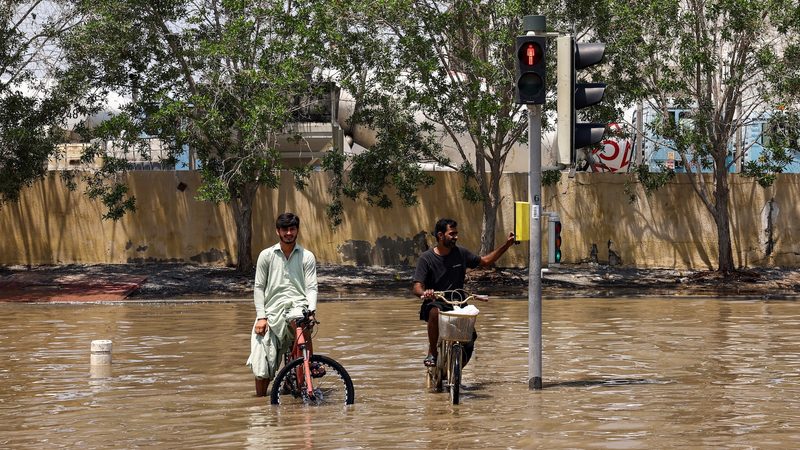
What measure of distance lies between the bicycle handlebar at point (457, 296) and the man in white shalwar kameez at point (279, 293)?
1191 millimetres

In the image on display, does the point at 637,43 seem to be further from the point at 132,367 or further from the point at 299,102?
the point at 132,367

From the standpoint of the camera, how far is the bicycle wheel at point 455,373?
12.6m

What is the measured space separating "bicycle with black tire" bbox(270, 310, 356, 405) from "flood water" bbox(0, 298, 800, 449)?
0.17 metres

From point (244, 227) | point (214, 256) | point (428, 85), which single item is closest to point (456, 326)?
point (428, 85)

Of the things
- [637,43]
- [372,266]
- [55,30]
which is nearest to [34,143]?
[55,30]

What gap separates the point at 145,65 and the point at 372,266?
7.09 metres

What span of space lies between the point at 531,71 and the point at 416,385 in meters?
3.34

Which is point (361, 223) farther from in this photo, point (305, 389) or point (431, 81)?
point (305, 389)

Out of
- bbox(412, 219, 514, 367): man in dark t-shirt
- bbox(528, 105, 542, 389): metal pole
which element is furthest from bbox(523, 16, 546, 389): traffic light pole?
bbox(412, 219, 514, 367): man in dark t-shirt

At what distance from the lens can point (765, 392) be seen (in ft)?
44.6

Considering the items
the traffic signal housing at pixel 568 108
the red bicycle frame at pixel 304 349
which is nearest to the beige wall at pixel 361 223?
the traffic signal housing at pixel 568 108

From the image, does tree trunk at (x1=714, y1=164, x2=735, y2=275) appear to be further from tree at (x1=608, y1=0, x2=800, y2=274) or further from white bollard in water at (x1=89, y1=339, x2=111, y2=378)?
white bollard in water at (x1=89, y1=339, x2=111, y2=378)

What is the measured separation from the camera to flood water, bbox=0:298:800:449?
11.2m

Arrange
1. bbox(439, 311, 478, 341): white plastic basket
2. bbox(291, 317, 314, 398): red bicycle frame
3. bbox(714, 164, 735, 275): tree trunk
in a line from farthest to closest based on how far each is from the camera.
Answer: bbox(714, 164, 735, 275): tree trunk
bbox(439, 311, 478, 341): white plastic basket
bbox(291, 317, 314, 398): red bicycle frame
